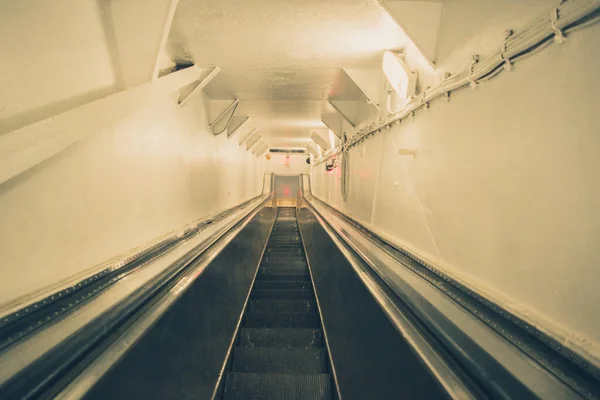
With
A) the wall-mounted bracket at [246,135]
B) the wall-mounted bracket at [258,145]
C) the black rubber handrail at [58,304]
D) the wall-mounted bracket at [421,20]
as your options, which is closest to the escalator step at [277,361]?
the black rubber handrail at [58,304]

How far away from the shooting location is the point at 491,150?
7.01 ft

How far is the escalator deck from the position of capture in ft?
8.79

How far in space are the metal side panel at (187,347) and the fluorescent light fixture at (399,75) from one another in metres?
2.46

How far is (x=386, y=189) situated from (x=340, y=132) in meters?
4.59

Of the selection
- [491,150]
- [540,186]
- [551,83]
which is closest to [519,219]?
[540,186]

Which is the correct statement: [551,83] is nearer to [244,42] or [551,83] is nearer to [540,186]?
[540,186]

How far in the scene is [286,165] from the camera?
19.3 metres

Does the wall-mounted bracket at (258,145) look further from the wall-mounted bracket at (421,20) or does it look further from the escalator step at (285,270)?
the wall-mounted bracket at (421,20)

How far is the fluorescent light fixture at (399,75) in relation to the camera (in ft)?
11.8

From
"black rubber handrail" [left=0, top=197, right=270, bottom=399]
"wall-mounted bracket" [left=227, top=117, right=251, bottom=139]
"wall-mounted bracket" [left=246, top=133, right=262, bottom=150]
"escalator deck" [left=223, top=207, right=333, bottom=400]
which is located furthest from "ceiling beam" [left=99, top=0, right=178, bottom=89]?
"wall-mounted bracket" [left=246, top=133, right=262, bottom=150]

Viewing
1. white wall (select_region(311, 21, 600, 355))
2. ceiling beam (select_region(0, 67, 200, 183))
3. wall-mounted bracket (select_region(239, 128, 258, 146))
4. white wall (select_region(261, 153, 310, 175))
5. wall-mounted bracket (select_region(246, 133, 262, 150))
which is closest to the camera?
white wall (select_region(311, 21, 600, 355))

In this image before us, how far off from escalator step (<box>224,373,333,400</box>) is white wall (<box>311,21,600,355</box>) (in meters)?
1.42

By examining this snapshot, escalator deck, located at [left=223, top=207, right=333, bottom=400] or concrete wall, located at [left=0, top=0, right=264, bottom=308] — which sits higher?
concrete wall, located at [left=0, top=0, right=264, bottom=308]

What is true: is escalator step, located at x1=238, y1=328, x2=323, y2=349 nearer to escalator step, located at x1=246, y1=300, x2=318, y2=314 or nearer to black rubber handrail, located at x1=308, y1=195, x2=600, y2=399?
escalator step, located at x1=246, y1=300, x2=318, y2=314
